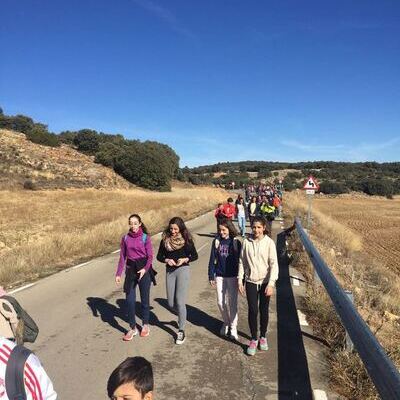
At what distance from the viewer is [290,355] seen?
6.67m

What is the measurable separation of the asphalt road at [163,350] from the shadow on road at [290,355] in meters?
0.01

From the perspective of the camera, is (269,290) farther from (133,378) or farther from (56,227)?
(56,227)

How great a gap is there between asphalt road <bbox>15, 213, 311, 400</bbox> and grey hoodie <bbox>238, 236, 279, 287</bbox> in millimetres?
996

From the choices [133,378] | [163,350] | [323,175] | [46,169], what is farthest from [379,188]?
[133,378]

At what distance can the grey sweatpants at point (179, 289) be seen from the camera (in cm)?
731

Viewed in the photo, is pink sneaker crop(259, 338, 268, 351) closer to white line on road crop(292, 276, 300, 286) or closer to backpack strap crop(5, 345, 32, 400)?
white line on road crop(292, 276, 300, 286)

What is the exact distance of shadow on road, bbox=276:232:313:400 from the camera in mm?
5574

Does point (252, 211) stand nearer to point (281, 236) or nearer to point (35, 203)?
point (281, 236)

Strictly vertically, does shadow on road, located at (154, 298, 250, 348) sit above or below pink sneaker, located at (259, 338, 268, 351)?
below

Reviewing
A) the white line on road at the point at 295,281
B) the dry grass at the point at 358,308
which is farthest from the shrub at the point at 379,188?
the white line on road at the point at 295,281

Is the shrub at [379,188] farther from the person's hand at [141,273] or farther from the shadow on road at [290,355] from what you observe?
the person's hand at [141,273]

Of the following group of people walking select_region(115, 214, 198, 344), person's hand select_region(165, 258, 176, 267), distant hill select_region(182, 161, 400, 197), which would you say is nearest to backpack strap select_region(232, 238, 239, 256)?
group of people walking select_region(115, 214, 198, 344)

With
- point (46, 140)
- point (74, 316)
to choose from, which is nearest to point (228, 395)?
point (74, 316)

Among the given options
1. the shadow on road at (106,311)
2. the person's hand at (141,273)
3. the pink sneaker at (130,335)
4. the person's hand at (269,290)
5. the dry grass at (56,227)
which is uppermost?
the person's hand at (269,290)
